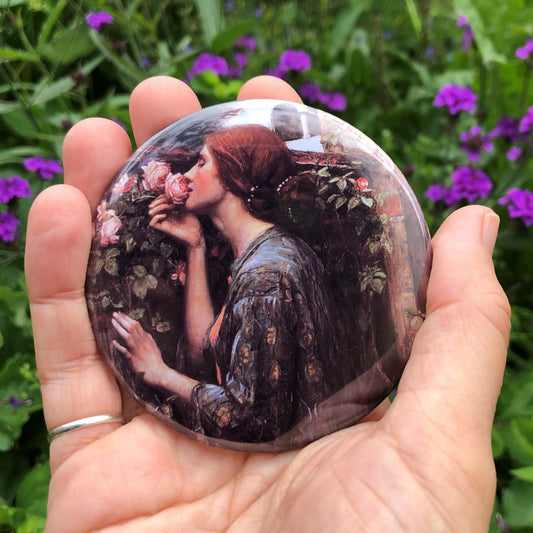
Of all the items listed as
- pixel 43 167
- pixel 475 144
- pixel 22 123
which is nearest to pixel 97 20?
pixel 22 123

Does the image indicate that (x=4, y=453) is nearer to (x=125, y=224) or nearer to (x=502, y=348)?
(x=125, y=224)

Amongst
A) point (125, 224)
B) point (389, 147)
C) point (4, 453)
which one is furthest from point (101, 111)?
point (4, 453)

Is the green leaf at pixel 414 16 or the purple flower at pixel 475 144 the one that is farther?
the green leaf at pixel 414 16

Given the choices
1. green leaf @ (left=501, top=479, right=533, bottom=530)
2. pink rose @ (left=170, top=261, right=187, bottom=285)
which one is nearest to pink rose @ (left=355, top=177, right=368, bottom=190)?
pink rose @ (left=170, top=261, right=187, bottom=285)

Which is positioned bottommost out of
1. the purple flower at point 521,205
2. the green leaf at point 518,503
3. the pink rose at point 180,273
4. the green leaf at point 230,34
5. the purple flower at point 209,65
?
the green leaf at point 518,503

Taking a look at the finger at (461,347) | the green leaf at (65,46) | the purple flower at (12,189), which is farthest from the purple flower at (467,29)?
the purple flower at (12,189)

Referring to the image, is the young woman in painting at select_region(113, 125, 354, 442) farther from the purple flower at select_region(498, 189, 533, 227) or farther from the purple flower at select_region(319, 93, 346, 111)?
the purple flower at select_region(319, 93, 346, 111)

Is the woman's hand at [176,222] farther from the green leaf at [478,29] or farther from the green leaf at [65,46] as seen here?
the green leaf at [478,29]
